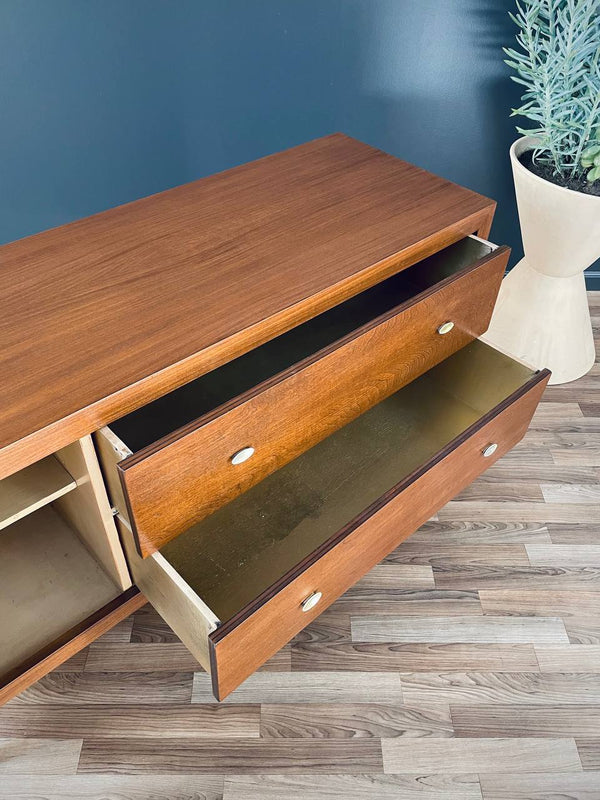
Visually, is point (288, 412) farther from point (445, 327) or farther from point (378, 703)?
point (378, 703)

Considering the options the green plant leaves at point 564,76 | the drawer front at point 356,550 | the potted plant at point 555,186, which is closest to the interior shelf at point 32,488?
the drawer front at point 356,550

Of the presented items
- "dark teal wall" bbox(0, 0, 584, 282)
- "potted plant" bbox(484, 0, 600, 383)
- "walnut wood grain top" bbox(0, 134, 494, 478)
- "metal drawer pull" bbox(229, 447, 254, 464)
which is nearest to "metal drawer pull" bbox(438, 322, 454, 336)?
"walnut wood grain top" bbox(0, 134, 494, 478)

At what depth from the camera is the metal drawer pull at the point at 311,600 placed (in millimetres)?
911

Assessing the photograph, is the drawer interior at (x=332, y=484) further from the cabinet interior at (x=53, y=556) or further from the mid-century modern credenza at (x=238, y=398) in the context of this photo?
the cabinet interior at (x=53, y=556)

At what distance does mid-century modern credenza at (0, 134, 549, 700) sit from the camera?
79cm

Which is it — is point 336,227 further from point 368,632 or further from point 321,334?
point 368,632

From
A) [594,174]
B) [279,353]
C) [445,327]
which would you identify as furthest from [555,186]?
[279,353]

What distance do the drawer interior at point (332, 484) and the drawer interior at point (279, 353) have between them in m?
0.15

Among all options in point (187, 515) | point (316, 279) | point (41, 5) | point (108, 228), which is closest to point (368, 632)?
point (187, 515)

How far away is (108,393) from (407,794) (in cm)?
69

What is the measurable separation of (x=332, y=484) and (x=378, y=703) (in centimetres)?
34

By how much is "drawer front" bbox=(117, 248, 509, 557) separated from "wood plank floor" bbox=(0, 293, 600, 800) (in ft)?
1.12

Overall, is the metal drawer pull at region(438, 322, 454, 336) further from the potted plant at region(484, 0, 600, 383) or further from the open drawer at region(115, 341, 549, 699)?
the potted plant at region(484, 0, 600, 383)

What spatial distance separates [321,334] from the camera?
118 centimetres
